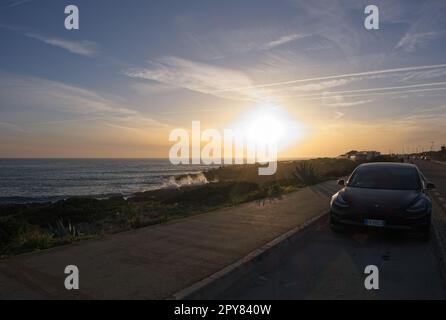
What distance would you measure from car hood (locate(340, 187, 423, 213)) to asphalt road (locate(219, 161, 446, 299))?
0.69m

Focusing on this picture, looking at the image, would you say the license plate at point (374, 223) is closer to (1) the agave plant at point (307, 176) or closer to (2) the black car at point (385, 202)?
(2) the black car at point (385, 202)

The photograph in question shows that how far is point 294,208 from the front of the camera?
1170cm

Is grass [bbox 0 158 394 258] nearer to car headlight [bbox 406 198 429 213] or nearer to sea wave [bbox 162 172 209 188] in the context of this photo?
car headlight [bbox 406 198 429 213]

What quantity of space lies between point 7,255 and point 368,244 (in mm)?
6564

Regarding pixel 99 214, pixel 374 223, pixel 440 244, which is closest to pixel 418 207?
pixel 440 244

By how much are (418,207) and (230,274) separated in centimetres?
469

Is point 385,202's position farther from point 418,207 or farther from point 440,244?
point 440,244

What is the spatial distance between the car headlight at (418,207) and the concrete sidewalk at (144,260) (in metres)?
2.37

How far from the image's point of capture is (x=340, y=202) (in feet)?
28.3

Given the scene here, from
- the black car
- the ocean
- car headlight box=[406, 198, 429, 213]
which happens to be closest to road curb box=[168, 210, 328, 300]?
the black car

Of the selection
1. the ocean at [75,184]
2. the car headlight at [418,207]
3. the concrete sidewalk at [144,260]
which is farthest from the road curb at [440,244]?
the ocean at [75,184]

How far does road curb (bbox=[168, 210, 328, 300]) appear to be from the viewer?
4.61 meters
